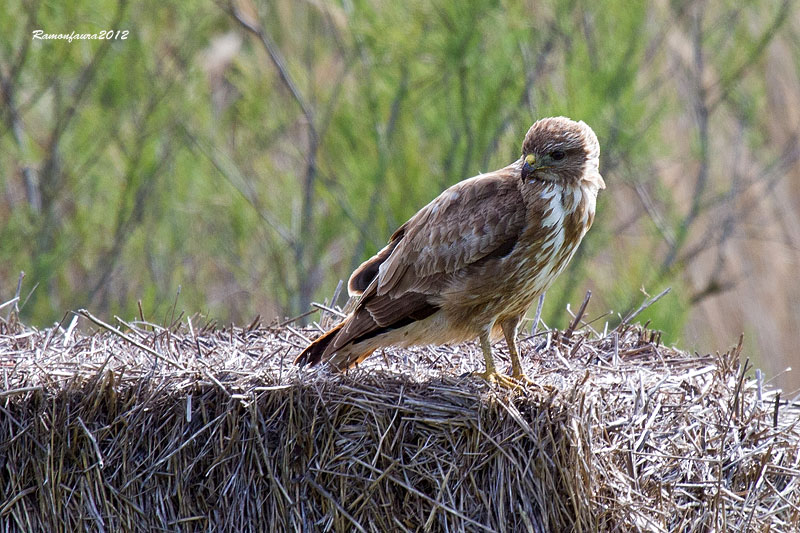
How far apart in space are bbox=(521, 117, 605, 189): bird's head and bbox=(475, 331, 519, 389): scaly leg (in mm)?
491

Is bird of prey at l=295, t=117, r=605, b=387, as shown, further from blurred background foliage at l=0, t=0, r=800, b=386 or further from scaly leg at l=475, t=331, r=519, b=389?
blurred background foliage at l=0, t=0, r=800, b=386

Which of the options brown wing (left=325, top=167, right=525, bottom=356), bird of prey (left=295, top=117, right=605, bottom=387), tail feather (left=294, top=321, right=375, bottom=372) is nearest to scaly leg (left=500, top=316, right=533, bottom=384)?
bird of prey (left=295, top=117, right=605, bottom=387)

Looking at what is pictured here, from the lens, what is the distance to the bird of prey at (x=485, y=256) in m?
2.73

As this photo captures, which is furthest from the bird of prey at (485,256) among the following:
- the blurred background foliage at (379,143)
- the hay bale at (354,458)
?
the blurred background foliage at (379,143)

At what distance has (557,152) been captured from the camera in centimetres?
278

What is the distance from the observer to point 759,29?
591 cm

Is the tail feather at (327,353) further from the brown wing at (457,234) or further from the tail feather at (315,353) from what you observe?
the brown wing at (457,234)

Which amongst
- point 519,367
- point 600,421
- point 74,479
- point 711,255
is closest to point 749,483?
point 600,421

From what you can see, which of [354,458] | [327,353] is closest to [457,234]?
[327,353]

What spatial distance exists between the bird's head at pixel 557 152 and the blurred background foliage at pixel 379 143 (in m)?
2.08

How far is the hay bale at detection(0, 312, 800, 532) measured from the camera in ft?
7.70

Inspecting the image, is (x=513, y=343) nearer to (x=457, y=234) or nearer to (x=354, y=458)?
(x=457, y=234)

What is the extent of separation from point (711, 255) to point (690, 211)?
1.32ft

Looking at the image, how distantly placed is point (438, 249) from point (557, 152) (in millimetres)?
452
